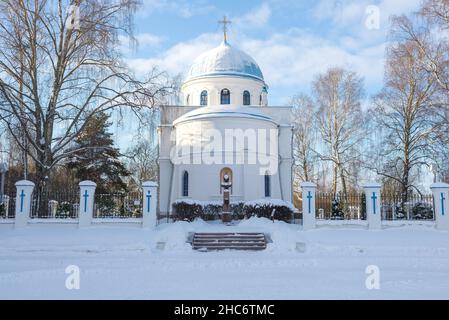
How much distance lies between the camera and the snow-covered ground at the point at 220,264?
7.04 m

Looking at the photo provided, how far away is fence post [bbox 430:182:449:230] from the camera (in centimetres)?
1436

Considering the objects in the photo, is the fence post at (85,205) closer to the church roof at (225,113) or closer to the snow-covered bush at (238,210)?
the snow-covered bush at (238,210)

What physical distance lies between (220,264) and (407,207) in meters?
10.8

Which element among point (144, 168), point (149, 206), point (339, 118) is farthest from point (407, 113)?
point (144, 168)

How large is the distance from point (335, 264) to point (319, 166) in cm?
2313

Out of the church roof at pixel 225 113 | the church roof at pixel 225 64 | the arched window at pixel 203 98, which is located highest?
the church roof at pixel 225 64

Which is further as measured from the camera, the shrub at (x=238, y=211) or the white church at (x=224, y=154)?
the white church at (x=224, y=154)

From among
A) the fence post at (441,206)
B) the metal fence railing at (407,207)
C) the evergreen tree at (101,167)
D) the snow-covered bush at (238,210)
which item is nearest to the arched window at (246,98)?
the evergreen tree at (101,167)

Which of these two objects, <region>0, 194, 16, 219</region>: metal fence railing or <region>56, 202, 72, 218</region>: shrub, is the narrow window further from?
<region>0, 194, 16, 219</region>: metal fence railing

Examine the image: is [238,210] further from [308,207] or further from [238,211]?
[308,207]

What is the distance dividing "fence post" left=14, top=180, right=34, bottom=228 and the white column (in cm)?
983

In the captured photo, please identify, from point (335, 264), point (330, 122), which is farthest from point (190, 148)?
point (335, 264)

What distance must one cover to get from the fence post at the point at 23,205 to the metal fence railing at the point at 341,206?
11630 mm
